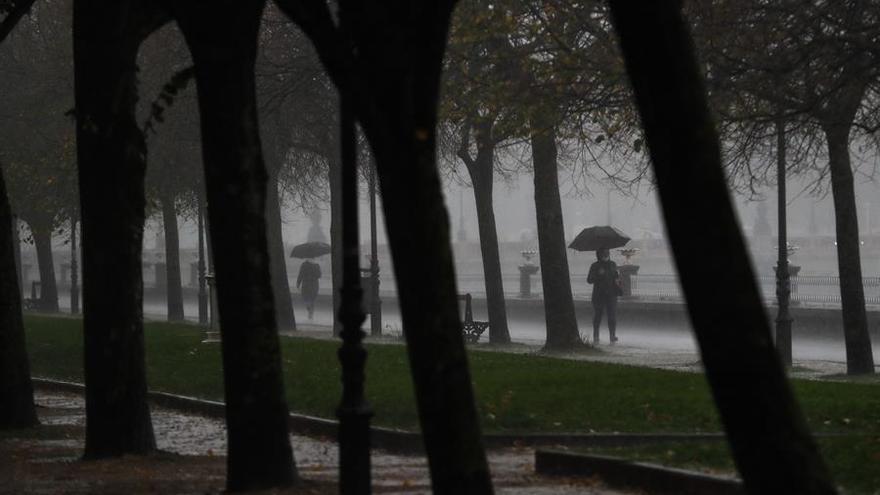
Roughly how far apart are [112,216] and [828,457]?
225 inches

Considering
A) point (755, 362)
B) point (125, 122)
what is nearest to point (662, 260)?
point (125, 122)

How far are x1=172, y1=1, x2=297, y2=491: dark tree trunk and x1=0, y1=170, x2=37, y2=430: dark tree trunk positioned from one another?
5.66m

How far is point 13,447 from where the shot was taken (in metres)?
15.1

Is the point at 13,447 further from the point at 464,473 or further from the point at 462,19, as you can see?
the point at 462,19

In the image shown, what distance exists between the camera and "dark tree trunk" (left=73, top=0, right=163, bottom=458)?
13.2 m

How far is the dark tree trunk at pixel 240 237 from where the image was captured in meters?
10.6

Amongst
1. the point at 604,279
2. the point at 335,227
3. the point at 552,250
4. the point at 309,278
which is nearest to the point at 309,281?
the point at 309,278

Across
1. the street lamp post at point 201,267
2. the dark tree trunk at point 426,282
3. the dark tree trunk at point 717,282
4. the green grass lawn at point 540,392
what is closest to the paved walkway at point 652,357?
the green grass lawn at point 540,392

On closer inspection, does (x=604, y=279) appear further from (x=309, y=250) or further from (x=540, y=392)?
(x=309, y=250)

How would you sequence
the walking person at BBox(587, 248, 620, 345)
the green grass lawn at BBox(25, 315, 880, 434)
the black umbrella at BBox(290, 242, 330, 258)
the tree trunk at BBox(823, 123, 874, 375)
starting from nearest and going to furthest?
the green grass lawn at BBox(25, 315, 880, 434)
the tree trunk at BBox(823, 123, 874, 375)
the walking person at BBox(587, 248, 620, 345)
the black umbrella at BBox(290, 242, 330, 258)

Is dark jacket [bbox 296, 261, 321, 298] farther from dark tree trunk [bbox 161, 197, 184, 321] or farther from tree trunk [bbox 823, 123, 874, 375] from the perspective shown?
tree trunk [bbox 823, 123, 874, 375]

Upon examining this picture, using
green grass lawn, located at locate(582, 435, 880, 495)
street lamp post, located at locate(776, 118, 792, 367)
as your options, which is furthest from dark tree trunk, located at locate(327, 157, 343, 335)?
green grass lawn, located at locate(582, 435, 880, 495)

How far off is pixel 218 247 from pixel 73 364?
1578 centimetres

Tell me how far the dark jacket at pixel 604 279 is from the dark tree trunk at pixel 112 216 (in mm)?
21738
